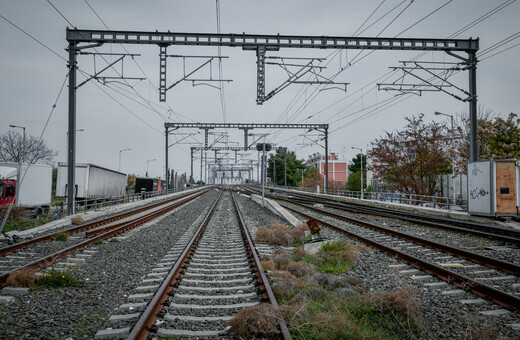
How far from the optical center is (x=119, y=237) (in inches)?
478

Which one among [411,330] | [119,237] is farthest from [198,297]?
[119,237]

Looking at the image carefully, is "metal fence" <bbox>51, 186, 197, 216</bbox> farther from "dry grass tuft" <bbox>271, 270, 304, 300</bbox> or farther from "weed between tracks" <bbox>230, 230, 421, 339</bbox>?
"weed between tracks" <bbox>230, 230, 421, 339</bbox>

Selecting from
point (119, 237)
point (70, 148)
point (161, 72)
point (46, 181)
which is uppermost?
point (161, 72)

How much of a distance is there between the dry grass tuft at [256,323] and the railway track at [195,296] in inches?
5.1

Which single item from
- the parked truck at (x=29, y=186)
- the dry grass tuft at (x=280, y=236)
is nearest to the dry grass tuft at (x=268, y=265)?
the dry grass tuft at (x=280, y=236)

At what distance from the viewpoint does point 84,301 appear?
5.55m

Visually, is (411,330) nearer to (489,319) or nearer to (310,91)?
(489,319)

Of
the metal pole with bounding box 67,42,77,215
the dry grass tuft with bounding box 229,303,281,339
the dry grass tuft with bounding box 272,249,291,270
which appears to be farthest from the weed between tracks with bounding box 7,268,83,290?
the metal pole with bounding box 67,42,77,215

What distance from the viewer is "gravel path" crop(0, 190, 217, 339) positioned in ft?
14.5

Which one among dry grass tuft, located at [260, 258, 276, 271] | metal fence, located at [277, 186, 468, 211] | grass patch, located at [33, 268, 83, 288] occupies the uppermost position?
metal fence, located at [277, 186, 468, 211]

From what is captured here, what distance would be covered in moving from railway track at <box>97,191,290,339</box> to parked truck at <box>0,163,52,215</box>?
17.6 m

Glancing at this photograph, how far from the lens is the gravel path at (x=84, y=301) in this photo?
4.43m

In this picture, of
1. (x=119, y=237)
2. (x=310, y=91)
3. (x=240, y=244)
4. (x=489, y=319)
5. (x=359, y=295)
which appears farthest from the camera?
(x=310, y=91)

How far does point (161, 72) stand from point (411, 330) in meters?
14.1
